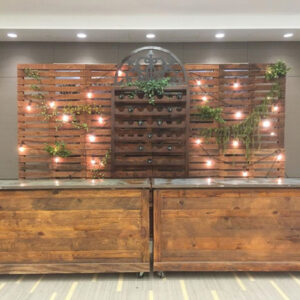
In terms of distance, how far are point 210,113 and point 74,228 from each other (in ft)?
10.4

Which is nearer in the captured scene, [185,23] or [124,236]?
[124,236]

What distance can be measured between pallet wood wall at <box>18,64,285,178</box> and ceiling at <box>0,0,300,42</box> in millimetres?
632

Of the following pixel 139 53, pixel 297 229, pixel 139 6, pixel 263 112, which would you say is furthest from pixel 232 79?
pixel 297 229

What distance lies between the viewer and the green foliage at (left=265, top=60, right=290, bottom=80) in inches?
188

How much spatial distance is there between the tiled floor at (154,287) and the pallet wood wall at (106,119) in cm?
223

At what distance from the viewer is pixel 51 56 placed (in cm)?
500

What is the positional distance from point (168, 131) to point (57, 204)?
251cm

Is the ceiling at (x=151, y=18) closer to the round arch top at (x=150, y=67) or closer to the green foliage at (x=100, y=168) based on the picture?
the round arch top at (x=150, y=67)

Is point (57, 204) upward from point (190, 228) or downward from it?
upward

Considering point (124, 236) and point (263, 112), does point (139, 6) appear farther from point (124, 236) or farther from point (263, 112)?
point (124, 236)

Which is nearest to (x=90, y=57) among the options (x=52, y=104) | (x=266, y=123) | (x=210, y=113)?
(x=52, y=104)

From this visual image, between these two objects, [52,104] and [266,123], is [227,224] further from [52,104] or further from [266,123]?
[52,104]

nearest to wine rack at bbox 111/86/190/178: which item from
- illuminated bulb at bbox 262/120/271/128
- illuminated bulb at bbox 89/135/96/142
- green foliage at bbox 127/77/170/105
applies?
green foliage at bbox 127/77/170/105

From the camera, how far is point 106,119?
4.91m
